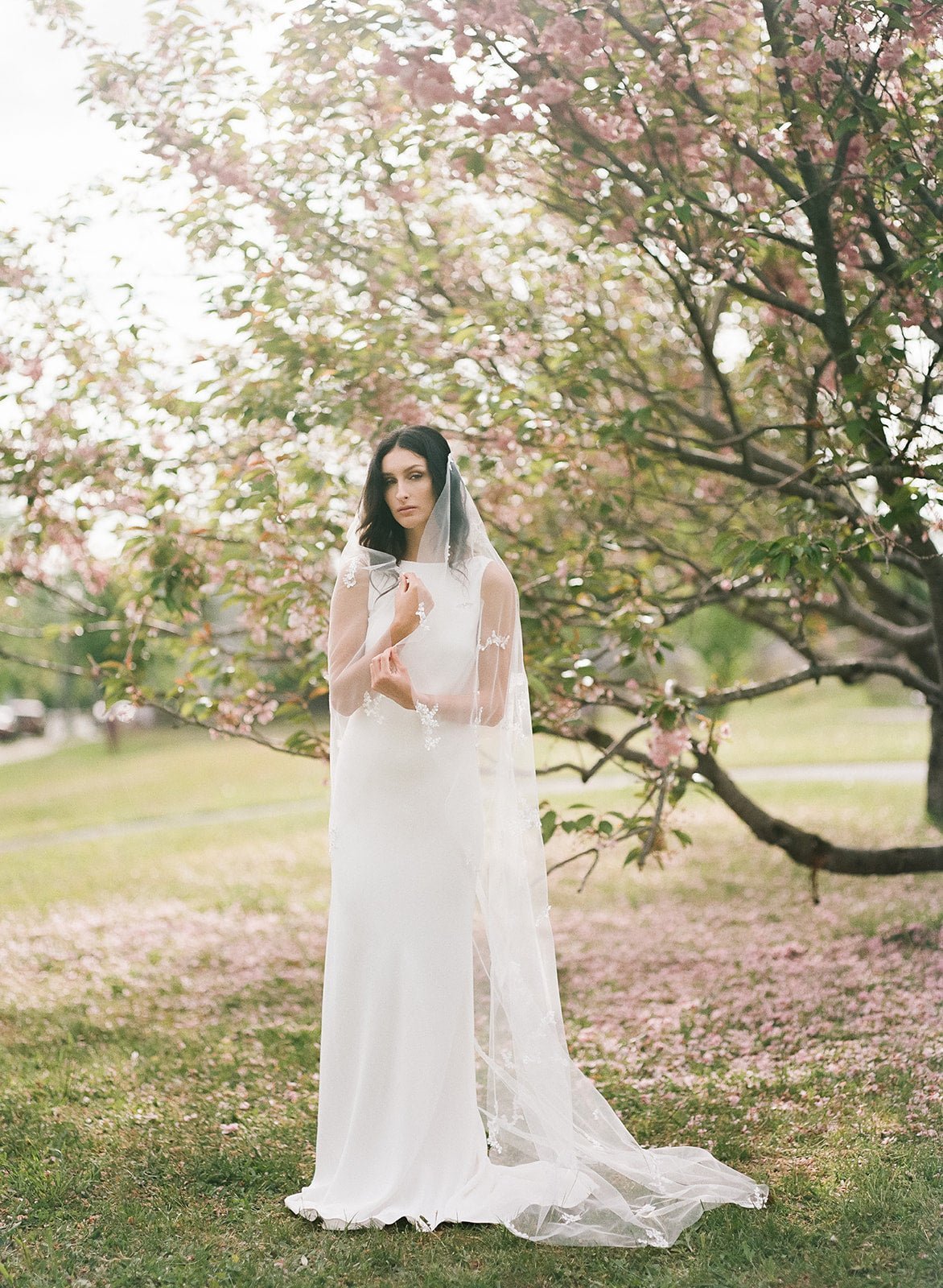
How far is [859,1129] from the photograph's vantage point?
433cm

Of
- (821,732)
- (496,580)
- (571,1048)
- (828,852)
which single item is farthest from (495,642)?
(821,732)

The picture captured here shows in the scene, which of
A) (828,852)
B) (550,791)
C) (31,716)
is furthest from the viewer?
(31,716)

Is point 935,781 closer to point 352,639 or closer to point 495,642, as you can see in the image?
point 495,642

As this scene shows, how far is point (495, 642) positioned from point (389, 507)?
0.58 meters

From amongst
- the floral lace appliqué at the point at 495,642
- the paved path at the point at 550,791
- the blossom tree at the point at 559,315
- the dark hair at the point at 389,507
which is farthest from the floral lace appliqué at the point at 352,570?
the paved path at the point at 550,791

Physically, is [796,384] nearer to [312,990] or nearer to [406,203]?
[406,203]

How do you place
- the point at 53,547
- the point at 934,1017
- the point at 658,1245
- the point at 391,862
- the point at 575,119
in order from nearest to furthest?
the point at 658,1245 < the point at 391,862 < the point at 575,119 < the point at 934,1017 < the point at 53,547

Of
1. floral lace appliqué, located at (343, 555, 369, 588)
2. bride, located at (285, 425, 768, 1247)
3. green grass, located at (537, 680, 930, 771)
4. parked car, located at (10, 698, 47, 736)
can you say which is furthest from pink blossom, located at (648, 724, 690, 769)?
parked car, located at (10, 698, 47, 736)

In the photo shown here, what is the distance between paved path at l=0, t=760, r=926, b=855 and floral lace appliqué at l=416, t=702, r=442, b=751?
11406 mm

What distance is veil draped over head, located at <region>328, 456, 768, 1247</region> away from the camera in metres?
3.86

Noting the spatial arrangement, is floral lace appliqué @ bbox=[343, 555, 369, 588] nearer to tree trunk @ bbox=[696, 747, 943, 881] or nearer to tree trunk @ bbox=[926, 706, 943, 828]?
tree trunk @ bbox=[696, 747, 943, 881]

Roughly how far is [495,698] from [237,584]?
7.19ft

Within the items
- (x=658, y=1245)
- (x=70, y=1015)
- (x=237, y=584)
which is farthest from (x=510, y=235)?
(x=658, y=1245)

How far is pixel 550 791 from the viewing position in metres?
16.7
